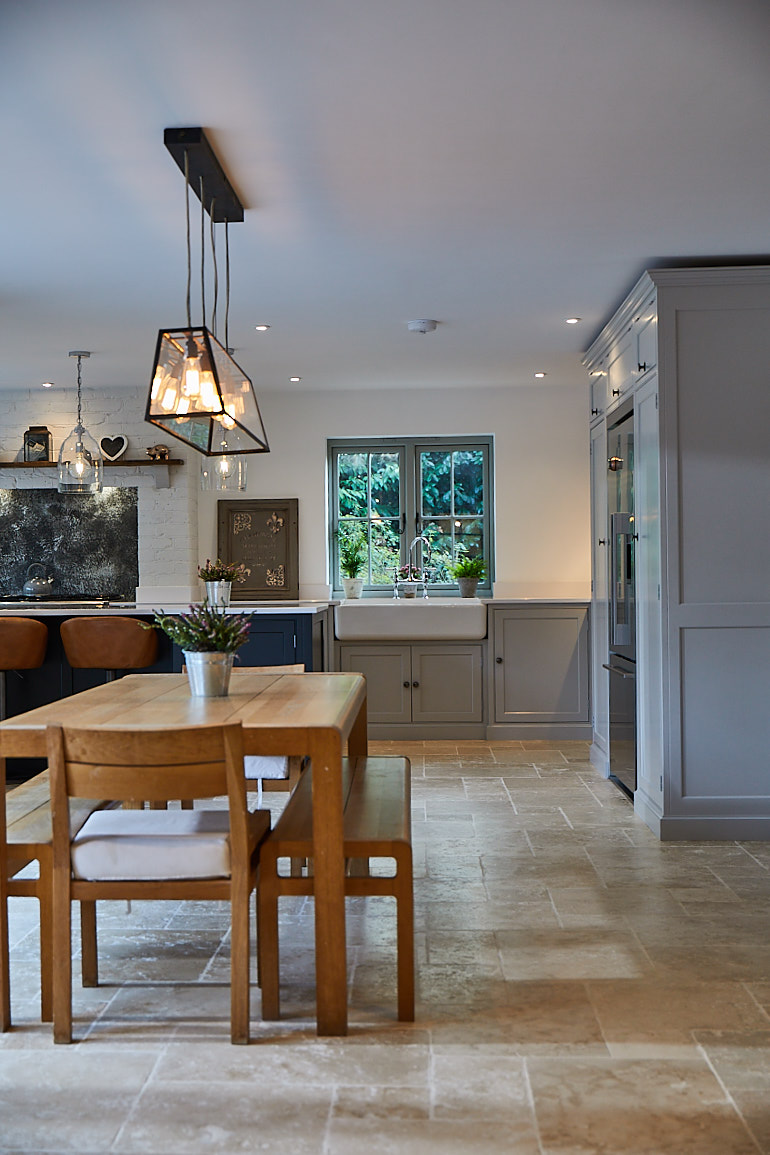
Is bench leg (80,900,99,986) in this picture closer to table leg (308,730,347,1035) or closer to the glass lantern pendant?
table leg (308,730,347,1035)

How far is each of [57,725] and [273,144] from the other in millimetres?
1841

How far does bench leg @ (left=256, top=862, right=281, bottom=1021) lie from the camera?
2455 millimetres

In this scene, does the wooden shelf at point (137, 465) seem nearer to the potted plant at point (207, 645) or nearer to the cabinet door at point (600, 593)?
the cabinet door at point (600, 593)

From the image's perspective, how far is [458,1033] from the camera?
241cm

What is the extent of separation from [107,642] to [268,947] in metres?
3.15

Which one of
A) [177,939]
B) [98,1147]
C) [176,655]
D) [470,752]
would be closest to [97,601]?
[176,655]

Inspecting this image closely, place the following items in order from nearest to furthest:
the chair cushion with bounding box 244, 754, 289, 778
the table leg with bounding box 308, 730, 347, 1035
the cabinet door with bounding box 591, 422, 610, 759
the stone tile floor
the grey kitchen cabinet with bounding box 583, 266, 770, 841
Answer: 1. the stone tile floor
2. the table leg with bounding box 308, 730, 347, 1035
3. the chair cushion with bounding box 244, 754, 289, 778
4. the grey kitchen cabinet with bounding box 583, 266, 770, 841
5. the cabinet door with bounding box 591, 422, 610, 759

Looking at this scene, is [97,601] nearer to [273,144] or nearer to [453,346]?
[453,346]

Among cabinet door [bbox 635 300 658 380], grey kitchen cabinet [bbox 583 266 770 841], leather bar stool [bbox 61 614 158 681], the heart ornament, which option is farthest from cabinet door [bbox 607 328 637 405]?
the heart ornament

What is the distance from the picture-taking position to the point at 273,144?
9.78 ft

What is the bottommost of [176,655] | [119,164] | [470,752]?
[470,752]

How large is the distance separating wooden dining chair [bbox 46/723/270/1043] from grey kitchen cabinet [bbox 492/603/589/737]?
4426mm

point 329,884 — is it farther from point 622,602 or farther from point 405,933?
point 622,602

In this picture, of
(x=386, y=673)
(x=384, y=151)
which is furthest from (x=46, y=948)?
(x=386, y=673)
